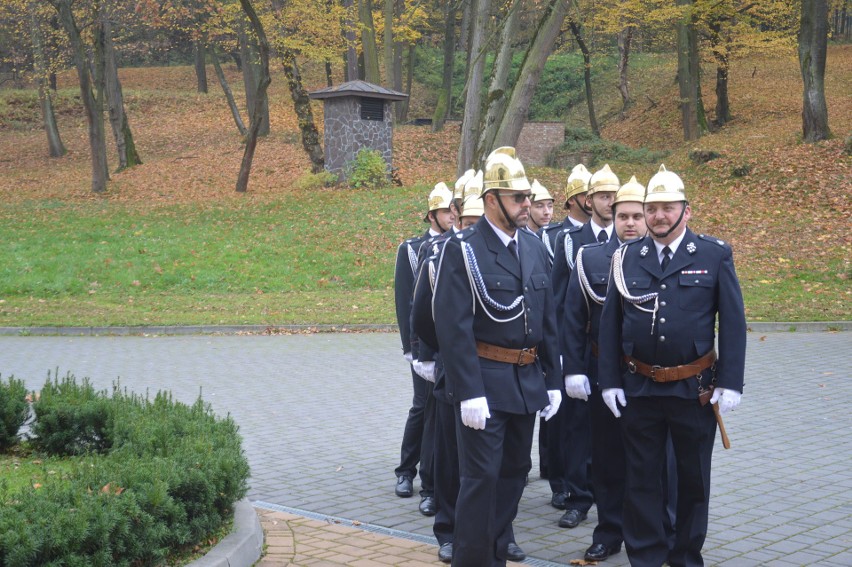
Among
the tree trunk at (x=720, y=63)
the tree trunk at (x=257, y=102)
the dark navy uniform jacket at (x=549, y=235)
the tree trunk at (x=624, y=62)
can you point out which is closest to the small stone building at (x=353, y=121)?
the tree trunk at (x=257, y=102)

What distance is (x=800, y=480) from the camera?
780cm

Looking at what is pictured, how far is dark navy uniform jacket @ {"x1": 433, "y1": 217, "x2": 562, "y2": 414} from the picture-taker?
537 centimetres

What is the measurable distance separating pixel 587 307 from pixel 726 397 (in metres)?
1.40

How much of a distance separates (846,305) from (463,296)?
44.1 ft

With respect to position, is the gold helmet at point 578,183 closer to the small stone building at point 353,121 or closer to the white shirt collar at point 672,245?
the white shirt collar at point 672,245

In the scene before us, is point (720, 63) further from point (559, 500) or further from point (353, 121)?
point (559, 500)

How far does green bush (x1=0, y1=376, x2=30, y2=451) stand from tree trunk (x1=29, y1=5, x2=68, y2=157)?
34.4m

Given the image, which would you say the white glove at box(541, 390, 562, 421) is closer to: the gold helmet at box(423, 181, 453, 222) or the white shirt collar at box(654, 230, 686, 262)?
the white shirt collar at box(654, 230, 686, 262)

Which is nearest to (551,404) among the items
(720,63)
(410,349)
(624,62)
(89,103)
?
(410,349)

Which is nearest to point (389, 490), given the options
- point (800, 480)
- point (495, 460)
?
point (495, 460)

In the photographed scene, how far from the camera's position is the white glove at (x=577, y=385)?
627cm

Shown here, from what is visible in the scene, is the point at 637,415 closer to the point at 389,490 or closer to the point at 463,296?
the point at 463,296

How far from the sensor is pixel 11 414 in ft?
25.3

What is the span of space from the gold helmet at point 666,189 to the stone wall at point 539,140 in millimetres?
28174
